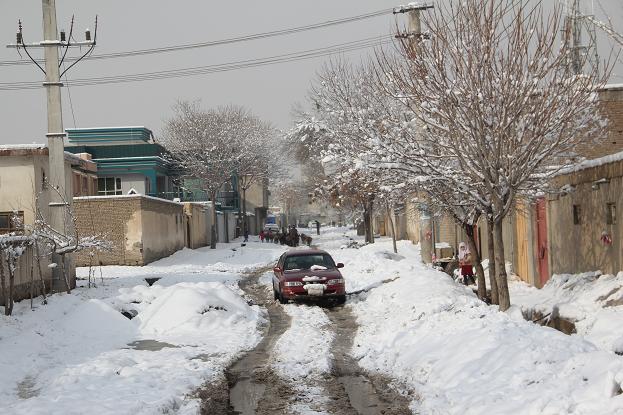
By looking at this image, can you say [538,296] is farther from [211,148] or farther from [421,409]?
[211,148]

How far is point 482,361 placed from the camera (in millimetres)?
8500

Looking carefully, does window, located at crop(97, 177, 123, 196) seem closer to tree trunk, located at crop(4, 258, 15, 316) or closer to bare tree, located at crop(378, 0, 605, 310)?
tree trunk, located at crop(4, 258, 15, 316)

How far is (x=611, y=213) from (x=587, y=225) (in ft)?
4.89

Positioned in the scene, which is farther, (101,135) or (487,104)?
(101,135)

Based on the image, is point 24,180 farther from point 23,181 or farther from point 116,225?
point 116,225

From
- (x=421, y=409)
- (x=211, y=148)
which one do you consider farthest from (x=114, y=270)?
A: (x=211, y=148)

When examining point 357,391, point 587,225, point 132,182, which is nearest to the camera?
point 357,391

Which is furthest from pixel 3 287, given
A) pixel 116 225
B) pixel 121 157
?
pixel 121 157

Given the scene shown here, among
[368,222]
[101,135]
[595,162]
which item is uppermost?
[101,135]

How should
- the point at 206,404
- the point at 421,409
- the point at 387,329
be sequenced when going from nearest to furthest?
the point at 421,409 < the point at 206,404 < the point at 387,329

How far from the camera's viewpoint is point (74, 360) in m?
11.3

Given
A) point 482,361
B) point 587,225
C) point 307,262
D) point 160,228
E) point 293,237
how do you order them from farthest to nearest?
point 293,237 < point 160,228 < point 307,262 < point 587,225 < point 482,361

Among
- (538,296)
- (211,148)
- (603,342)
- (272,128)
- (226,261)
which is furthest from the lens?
(272,128)

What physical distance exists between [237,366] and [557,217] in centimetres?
1025
